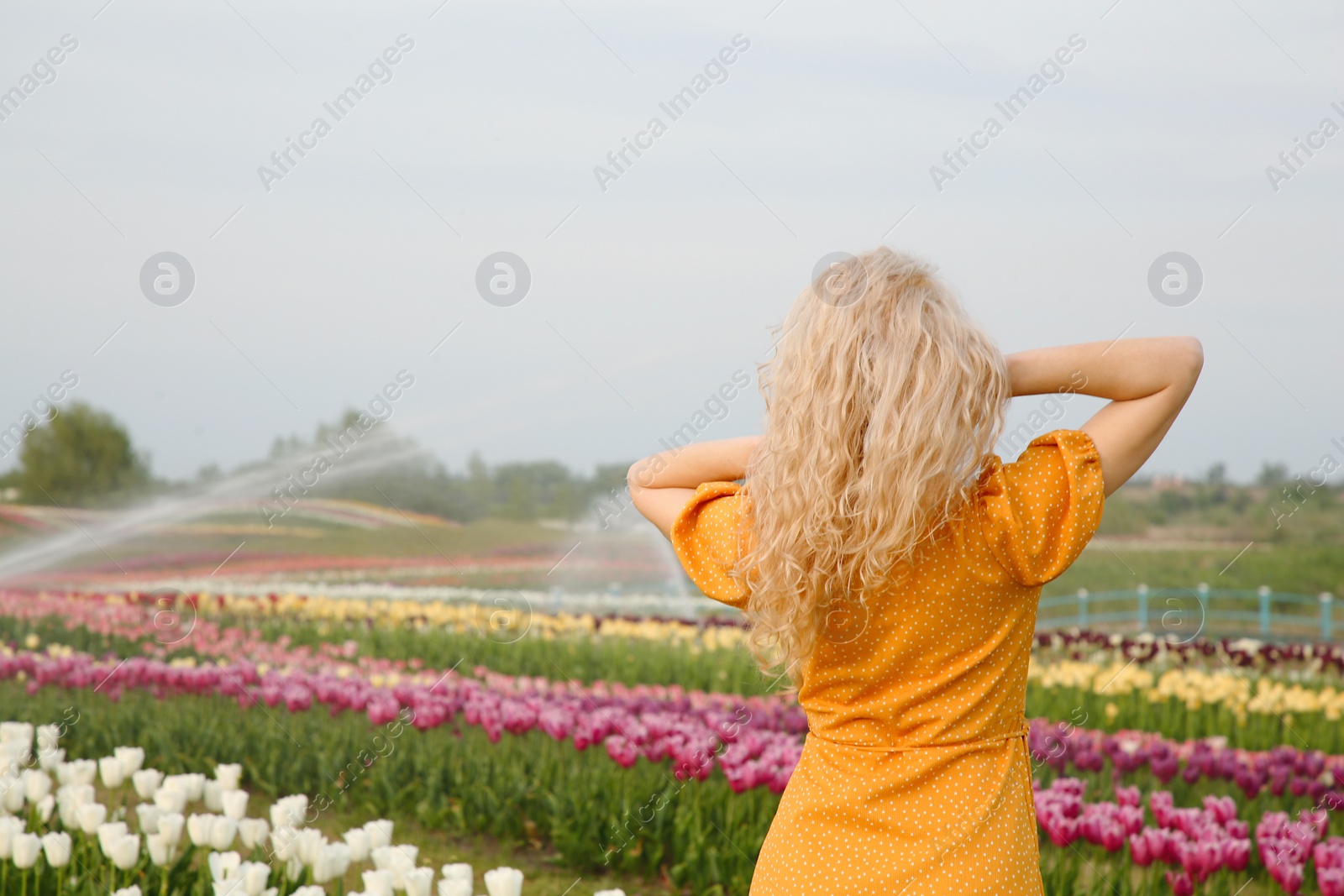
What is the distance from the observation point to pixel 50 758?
3928mm

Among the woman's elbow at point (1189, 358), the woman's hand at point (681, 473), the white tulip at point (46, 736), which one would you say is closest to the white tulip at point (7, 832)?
the white tulip at point (46, 736)

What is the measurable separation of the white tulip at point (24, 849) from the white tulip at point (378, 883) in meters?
0.99

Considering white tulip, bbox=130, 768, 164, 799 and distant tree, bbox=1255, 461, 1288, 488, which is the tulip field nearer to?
white tulip, bbox=130, 768, 164, 799

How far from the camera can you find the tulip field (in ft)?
9.98

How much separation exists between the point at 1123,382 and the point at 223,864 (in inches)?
92.3

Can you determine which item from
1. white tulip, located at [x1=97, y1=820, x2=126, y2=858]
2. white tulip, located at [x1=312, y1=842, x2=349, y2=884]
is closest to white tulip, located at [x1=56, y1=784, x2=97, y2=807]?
white tulip, located at [x1=97, y1=820, x2=126, y2=858]

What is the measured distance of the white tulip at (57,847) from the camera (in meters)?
2.92

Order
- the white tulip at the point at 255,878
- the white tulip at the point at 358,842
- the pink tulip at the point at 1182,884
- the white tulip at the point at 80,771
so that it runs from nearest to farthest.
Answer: the white tulip at the point at 255,878 < the white tulip at the point at 358,842 < the pink tulip at the point at 1182,884 < the white tulip at the point at 80,771

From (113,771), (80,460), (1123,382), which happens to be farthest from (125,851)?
(80,460)

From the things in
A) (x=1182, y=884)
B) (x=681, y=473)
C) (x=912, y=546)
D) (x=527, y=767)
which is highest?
(x=681, y=473)

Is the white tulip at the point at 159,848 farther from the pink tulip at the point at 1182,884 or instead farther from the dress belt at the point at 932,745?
the pink tulip at the point at 1182,884

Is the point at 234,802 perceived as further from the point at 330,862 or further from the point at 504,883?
the point at 504,883

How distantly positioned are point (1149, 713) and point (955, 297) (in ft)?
16.1

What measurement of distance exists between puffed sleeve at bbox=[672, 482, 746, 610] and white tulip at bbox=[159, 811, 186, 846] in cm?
186
